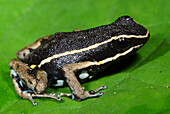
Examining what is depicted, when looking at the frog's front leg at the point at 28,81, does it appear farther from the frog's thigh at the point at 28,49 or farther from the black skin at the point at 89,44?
the frog's thigh at the point at 28,49

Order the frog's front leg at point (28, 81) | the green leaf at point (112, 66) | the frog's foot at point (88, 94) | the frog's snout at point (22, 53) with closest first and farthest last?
the green leaf at point (112, 66)
the frog's foot at point (88, 94)
the frog's front leg at point (28, 81)
the frog's snout at point (22, 53)

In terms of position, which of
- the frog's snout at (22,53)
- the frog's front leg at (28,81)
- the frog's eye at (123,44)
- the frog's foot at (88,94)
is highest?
the frog's snout at (22,53)

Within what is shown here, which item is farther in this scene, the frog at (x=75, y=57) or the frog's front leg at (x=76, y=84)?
the frog at (x=75, y=57)

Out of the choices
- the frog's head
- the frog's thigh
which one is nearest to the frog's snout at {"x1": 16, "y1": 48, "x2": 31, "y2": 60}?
the frog's thigh

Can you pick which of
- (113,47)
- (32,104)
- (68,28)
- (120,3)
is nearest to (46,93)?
(32,104)

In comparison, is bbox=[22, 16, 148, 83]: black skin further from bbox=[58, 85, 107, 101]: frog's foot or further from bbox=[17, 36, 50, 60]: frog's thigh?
bbox=[17, 36, 50, 60]: frog's thigh

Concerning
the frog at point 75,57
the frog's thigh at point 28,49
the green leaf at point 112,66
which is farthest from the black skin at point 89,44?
the frog's thigh at point 28,49

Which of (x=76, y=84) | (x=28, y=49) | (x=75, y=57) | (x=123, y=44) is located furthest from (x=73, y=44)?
(x=28, y=49)
